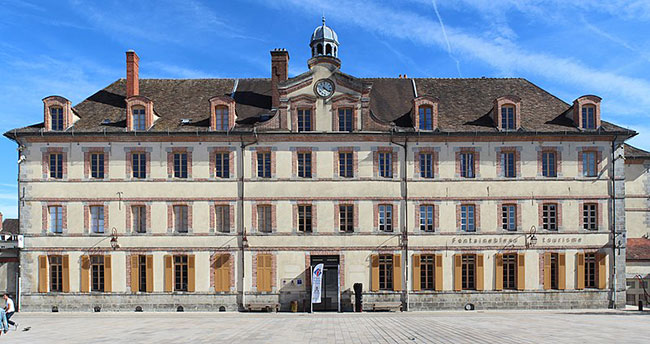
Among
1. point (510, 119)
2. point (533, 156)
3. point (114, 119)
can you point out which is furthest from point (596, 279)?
point (114, 119)

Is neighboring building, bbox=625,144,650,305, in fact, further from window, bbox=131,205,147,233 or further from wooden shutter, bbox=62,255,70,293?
Answer: wooden shutter, bbox=62,255,70,293

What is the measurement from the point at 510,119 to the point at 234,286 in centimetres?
1909

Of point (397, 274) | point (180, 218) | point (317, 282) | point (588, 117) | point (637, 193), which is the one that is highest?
point (588, 117)

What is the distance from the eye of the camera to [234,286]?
1293 inches

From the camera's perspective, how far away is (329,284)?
33.1 m

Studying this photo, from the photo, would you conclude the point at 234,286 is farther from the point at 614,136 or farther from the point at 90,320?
the point at 614,136

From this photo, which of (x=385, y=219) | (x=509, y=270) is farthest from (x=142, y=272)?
(x=509, y=270)

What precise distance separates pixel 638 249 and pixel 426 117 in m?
16.5

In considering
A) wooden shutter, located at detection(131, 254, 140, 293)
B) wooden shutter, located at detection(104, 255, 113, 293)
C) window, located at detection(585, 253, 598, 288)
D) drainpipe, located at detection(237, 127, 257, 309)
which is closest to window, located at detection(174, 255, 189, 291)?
wooden shutter, located at detection(131, 254, 140, 293)

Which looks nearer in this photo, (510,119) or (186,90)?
(510,119)

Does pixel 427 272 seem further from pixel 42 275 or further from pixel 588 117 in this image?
pixel 42 275

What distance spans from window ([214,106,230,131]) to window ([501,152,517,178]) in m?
16.6

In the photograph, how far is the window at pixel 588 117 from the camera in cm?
3384

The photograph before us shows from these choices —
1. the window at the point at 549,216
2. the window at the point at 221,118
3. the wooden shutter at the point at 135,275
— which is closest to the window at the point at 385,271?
the window at the point at 549,216
